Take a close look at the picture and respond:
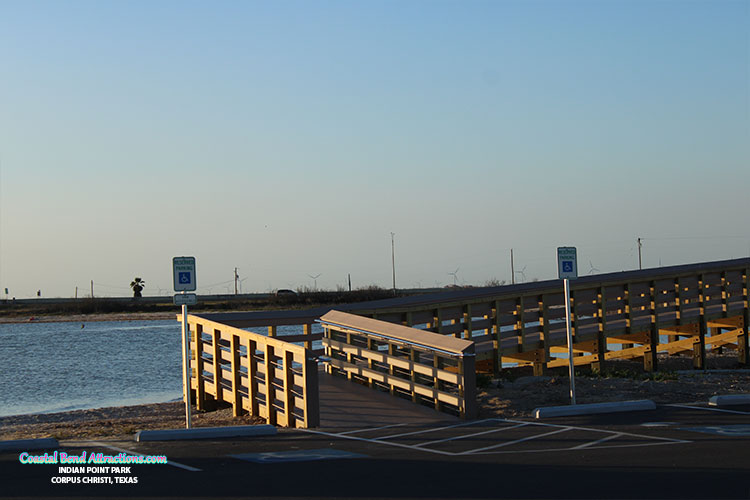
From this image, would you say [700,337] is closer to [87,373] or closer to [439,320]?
[439,320]

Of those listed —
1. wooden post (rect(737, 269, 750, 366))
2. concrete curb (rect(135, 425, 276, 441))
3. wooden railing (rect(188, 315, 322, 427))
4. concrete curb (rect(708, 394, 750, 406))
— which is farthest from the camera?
wooden post (rect(737, 269, 750, 366))

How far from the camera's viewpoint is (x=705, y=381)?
16.8 meters

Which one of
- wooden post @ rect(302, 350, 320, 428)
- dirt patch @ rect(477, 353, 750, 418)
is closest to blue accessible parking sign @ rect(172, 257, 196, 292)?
wooden post @ rect(302, 350, 320, 428)

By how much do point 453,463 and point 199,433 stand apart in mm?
3523

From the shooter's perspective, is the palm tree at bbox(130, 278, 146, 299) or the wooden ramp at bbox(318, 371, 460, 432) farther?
the palm tree at bbox(130, 278, 146, 299)

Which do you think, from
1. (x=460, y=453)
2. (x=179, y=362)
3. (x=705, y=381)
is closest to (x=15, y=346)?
(x=179, y=362)

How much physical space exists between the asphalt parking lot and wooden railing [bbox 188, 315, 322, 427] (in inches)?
32.5

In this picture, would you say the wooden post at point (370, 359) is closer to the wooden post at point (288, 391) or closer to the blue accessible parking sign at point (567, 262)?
the wooden post at point (288, 391)

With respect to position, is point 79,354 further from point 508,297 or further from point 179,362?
point 508,297

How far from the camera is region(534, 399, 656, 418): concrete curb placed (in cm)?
1235

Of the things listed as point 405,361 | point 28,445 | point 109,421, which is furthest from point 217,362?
point 28,445

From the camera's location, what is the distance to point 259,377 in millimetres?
14680

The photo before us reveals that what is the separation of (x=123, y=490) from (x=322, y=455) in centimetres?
244

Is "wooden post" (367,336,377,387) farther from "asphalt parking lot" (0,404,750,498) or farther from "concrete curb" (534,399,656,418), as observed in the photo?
"concrete curb" (534,399,656,418)
